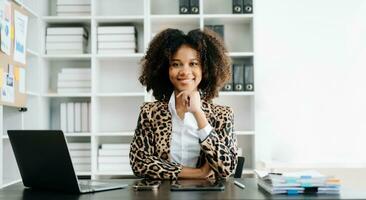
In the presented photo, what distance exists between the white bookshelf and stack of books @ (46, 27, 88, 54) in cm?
6

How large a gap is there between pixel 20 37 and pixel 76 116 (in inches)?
33.5

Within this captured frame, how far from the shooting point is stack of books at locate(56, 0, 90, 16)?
3.87m

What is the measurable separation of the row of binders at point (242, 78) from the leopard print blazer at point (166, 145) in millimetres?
1636

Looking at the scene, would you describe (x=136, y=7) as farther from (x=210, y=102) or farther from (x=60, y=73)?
(x=210, y=102)

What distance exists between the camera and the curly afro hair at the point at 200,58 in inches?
83.5

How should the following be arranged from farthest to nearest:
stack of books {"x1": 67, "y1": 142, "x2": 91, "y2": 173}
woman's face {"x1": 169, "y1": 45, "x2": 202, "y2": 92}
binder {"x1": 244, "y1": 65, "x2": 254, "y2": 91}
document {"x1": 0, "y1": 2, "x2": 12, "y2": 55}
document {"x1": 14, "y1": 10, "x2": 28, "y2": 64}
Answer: stack of books {"x1": 67, "y1": 142, "x2": 91, "y2": 173}, binder {"x1": 244, "y1": 65, "x2": 254, "y2": 91}, document {"x1": 14, "y1": 10, "x2": 28, "y2": 64}, document {"x1": 0, "y1": 2, "x2": 12, "y2": 55}, woman's face {"x1": 169, "y1": 45, "x2": 202, "y2": 92}

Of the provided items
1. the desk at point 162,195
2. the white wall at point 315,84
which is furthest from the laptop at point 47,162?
the white wall at point 315,84

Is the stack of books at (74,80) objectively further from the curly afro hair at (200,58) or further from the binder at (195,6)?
the curly afro hair at (200,58)

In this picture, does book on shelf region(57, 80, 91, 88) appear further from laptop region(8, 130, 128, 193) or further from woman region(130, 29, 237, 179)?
laptop region(8, 130, 128, 193)

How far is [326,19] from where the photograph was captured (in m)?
4.04

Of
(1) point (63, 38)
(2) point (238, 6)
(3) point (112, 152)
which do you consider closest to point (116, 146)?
(3) point (112, 152)

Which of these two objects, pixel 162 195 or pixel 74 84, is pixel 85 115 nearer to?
pixel 74 84

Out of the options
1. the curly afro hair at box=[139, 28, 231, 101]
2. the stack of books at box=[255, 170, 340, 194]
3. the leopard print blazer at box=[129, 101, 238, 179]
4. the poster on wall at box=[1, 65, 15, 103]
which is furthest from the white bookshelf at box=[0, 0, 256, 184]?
the stack of books at box=[255, 170, 340, 194]

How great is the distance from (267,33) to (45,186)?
2901 millimetres
